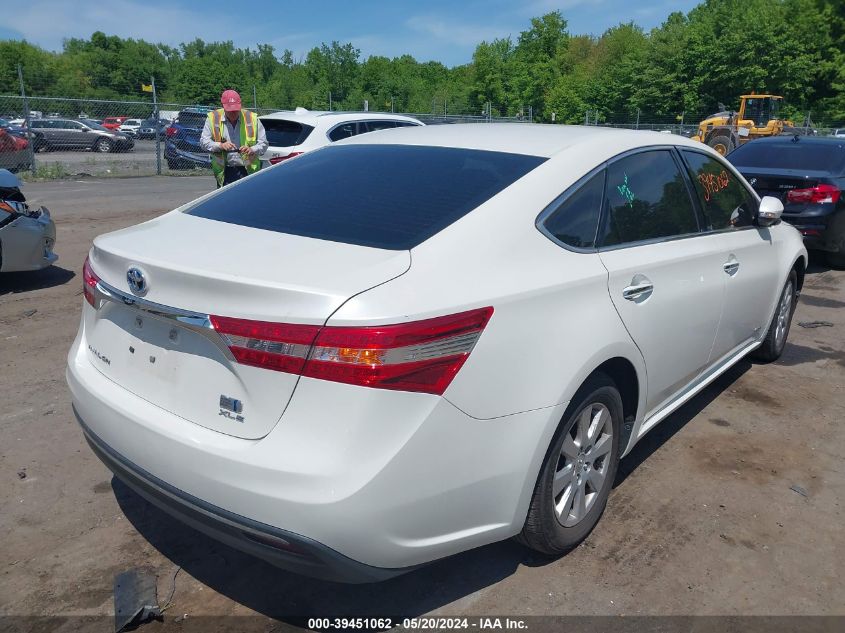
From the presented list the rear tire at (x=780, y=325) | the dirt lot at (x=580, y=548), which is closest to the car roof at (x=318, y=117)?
the dirt lot at (x=580, y=548)

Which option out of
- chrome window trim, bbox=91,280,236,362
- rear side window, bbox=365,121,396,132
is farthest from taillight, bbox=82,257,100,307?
rear side window, bbox=365,121,396,132

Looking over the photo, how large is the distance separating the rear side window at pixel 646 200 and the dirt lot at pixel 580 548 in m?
1.26

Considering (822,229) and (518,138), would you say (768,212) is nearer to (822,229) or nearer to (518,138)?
(518,138)

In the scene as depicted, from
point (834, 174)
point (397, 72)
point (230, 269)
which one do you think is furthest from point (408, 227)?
point (397, 72)

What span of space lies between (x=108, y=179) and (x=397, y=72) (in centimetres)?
7860

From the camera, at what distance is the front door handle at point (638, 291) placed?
9.44ft

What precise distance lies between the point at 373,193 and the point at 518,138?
2.65ft

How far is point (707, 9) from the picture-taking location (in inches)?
3007

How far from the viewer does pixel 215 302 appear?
7.05ft

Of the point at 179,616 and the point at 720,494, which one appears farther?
the point at 720,494

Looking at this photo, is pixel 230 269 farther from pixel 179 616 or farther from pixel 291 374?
pixel 179 616

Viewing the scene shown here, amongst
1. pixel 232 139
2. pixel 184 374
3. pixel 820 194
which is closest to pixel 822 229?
pixel 820 194

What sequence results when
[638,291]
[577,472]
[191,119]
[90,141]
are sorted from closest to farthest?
[577,472] < [638,291] < [191,119] < [90,141]

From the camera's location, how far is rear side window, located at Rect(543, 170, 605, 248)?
272 centimetres
